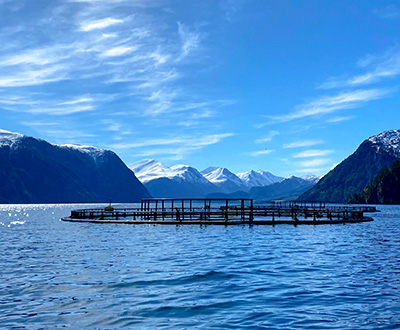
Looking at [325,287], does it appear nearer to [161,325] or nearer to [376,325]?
[376,325]

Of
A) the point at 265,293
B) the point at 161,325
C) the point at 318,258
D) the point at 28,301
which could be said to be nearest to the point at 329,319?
the point at 265,293

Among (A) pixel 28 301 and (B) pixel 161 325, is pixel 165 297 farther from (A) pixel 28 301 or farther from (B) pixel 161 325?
(A) pixel 28 301

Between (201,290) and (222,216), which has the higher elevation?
(201,290)

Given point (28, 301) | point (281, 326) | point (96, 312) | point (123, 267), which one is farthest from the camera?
point (123, 267)

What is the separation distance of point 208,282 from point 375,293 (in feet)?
29.3

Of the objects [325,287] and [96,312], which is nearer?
[96,312]

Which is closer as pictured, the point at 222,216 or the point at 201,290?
the point at 201,290

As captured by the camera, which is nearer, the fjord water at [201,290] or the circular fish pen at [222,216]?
the fjord water at [201,290]

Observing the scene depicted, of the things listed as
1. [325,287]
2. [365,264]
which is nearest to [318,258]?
[365,264]

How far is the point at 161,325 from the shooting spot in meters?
16.2

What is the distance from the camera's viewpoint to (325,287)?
22297 millimetres

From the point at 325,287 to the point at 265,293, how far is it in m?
3.62

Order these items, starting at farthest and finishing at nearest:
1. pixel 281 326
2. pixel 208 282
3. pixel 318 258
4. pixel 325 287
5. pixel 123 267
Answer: pixel 318 258, pixel 123 267, pixel 208 282, pixel 325 287, pixel 281 326

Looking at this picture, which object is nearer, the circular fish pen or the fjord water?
the fjord water
